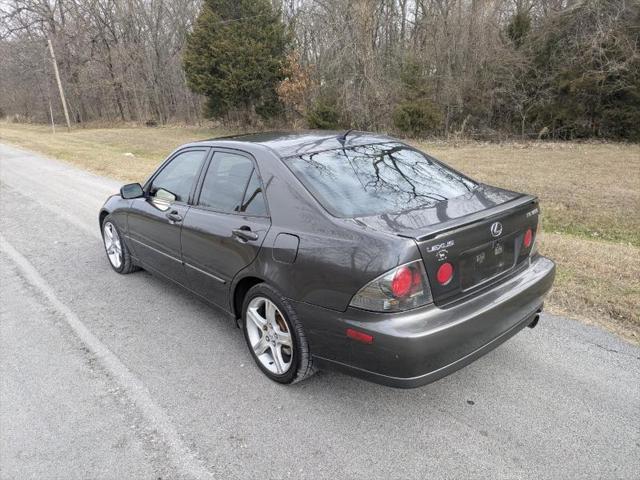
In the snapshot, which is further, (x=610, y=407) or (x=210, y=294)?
(x=210, y=294)

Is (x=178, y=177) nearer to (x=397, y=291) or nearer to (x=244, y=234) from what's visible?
(x=244, y=234)

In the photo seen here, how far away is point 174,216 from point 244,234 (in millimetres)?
1088

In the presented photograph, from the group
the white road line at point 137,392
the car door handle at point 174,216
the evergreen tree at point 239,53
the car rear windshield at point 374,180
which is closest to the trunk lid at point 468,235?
the car rear windshield at point 374,180

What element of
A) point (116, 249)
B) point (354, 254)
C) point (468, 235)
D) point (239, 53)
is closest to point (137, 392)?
point (354, 254)

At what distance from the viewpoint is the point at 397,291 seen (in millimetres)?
2510

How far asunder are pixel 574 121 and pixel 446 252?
54.8 feet

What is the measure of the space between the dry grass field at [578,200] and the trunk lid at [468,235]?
1.34 meters

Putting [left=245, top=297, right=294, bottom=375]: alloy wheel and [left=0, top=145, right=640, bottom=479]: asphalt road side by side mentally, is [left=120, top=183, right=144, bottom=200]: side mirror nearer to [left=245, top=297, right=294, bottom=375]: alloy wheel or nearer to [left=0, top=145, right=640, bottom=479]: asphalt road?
[left=0, top=145, right=640, bottom=479]: asphalt road

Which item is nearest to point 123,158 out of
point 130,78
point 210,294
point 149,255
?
point 149,255

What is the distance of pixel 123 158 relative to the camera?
15.9m

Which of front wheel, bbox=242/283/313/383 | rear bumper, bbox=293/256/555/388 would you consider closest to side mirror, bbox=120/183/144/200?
front wheel, bbox=242/283/313/383

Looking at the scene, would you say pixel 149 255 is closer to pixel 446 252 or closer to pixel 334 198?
pixel 334 198

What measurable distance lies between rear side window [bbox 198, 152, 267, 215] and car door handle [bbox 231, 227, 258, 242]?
13 centimetres

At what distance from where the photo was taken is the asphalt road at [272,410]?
8.29 feet
